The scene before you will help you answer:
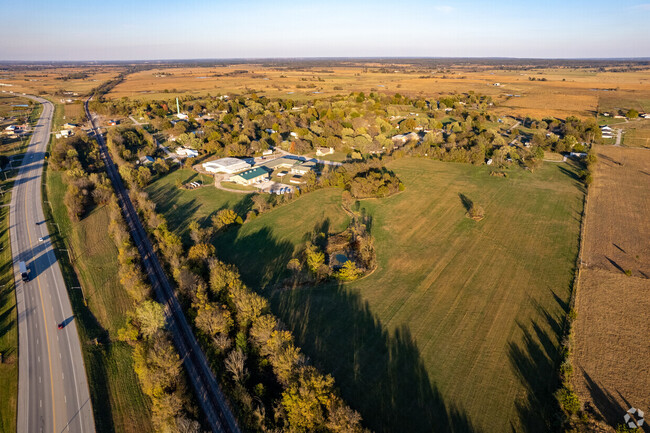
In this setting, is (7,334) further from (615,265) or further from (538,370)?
(615,265)

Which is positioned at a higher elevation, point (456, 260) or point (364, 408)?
point (456, 260)

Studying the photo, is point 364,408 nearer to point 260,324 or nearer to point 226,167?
point 260,324

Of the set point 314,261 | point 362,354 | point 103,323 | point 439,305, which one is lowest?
point 103,323

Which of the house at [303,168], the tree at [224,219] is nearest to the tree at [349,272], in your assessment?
the tree at [224,219]

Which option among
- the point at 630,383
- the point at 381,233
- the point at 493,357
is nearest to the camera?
the point at 630,383

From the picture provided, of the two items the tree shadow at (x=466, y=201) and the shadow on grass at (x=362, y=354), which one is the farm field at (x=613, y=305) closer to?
the shadow on grass at (x=362, y=354)

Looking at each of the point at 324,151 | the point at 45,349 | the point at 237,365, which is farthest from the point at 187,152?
the point at 237,365

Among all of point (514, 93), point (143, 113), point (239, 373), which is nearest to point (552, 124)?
point (514, 93)

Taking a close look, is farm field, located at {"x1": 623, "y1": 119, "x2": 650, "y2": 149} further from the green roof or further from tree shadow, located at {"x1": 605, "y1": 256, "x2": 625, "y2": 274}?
the green roof
